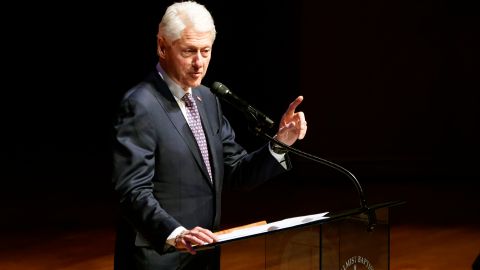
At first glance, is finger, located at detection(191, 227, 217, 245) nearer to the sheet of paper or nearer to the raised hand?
the sheet of paper

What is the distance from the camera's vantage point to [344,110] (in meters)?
5.82

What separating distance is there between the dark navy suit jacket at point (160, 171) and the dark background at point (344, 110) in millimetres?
2872

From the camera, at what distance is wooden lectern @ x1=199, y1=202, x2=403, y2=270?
66.9 inches

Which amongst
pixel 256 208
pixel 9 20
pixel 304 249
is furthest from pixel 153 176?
pixel 9 20

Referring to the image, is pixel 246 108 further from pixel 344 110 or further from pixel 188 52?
pixel 344 110

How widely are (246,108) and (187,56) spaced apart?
21 cm

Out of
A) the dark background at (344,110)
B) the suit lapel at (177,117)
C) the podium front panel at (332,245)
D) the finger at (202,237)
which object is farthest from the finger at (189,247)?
the dark background at (344,110)

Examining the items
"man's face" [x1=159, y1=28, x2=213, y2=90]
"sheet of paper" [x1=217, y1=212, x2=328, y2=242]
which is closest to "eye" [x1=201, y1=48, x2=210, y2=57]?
"man's face" [x1=159, y1=28, x2=213, y2=90]

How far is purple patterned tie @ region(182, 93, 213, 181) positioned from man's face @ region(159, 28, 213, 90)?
50mm

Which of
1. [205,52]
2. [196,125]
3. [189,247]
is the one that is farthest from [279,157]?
[189,247]

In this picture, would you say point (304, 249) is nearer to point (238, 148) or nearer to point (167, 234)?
point (167, 234)

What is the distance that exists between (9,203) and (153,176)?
361cm

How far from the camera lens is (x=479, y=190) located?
562 cm

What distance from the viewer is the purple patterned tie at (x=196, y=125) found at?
1866 millimetres
